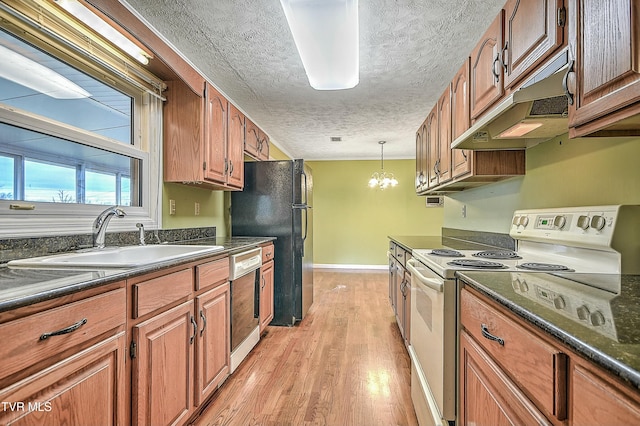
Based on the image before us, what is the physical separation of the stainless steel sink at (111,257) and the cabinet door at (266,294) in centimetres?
93

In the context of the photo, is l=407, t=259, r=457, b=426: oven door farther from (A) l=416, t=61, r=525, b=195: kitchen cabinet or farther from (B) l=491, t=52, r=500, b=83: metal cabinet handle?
(B) l=491, t=52, r=500, b=83: metal cabinet handle

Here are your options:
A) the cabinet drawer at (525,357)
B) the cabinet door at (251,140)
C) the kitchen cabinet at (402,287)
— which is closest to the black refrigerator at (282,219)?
the cabinet door at (251,140)

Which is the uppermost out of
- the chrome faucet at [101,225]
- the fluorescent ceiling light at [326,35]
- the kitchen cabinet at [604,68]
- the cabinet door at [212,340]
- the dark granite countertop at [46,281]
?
the fluorescent ceiling light at [326,35]

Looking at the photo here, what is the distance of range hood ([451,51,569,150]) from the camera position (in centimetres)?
107

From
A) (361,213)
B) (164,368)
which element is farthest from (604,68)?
(361,213)

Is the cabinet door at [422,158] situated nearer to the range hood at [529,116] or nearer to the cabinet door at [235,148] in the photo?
the range hood at [529,116]

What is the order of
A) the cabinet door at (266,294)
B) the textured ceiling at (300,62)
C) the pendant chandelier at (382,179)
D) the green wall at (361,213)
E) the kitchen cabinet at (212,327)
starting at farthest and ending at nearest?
1. the green wall at (361,213)
2. the pendant chandelier at (382,179)
3. the cabinet door at (266,294)
4. the textured ceiling at (300,62)
5. the kitchen cabinet at (212,327)

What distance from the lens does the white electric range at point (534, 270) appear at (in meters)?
1.06

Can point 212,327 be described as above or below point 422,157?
below

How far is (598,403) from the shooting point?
1.68ft

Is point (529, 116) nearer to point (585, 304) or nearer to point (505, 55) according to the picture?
point (505, 55)

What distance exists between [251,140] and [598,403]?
124 inches

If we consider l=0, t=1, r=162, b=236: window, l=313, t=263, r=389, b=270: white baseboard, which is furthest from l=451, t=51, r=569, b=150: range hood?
l=313, t=263, r=389, b=270: white baseboard

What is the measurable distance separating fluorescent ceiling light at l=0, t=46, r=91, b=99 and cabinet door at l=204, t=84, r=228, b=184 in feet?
2.54
